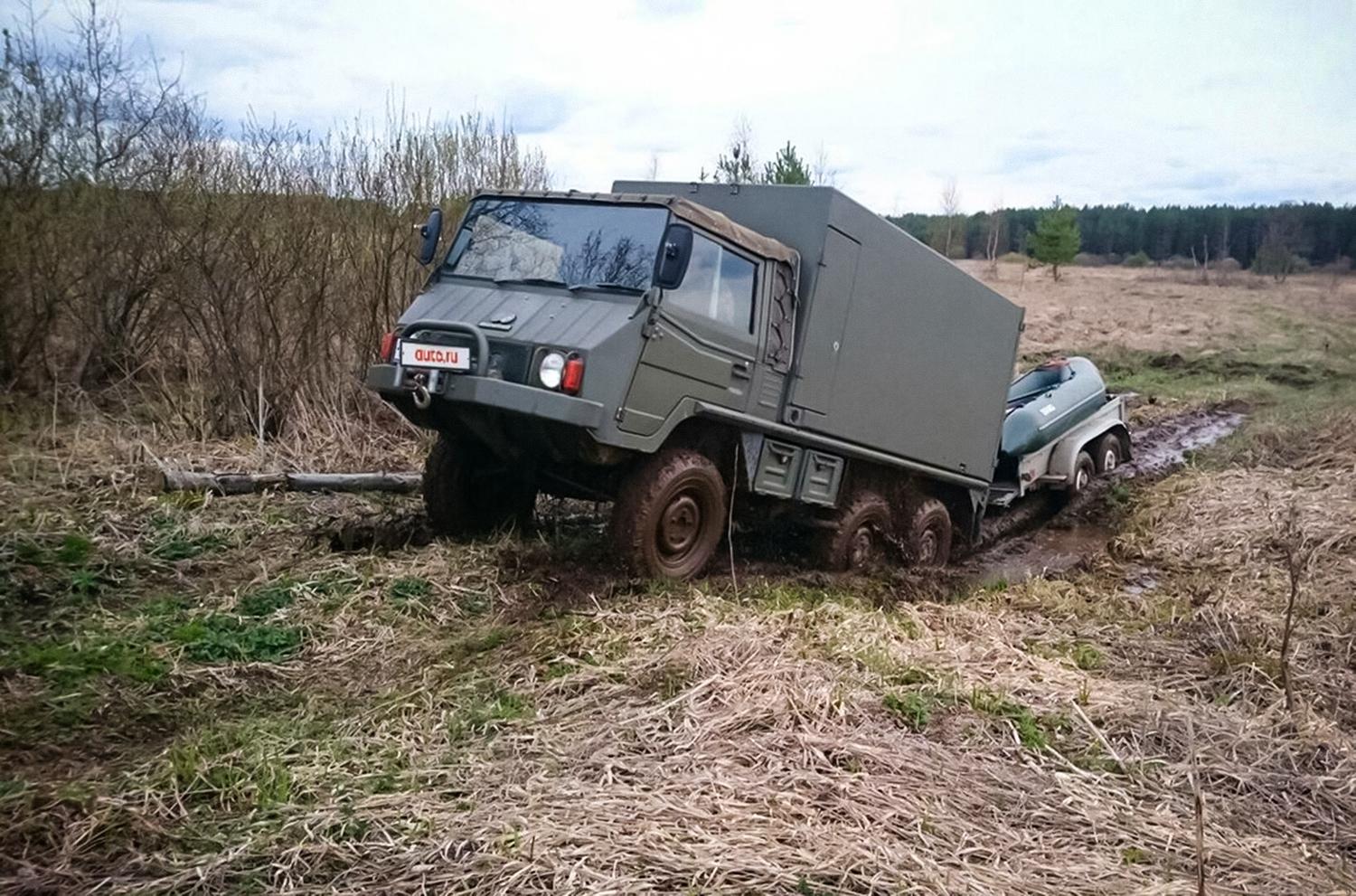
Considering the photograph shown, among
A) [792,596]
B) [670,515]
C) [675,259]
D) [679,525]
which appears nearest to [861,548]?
[792,596]

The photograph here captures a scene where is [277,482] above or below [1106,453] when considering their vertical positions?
below

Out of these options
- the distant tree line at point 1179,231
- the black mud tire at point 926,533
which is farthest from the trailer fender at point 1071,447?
the distant tree line at point 1179,231

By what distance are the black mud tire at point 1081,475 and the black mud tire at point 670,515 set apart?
6599 mm

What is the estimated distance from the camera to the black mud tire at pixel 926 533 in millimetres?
9656

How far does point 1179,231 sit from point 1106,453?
64281 millimetres

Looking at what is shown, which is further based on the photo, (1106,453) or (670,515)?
(1106,453)

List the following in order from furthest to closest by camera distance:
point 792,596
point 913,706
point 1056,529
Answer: point 1056,529, point 792,596, point 913,706

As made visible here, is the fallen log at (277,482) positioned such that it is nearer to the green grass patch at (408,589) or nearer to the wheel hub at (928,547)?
the green grass patch at (408,589)

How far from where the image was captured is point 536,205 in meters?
7.57

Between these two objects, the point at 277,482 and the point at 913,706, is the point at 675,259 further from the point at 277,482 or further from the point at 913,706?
the point at 277,482

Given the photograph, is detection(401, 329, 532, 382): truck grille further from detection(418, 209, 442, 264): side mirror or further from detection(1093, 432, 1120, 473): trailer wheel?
detection(1093, 432, 1120, 473): trailer wheel

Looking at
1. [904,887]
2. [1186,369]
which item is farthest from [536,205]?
[1186,369]

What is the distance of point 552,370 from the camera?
6406 mm

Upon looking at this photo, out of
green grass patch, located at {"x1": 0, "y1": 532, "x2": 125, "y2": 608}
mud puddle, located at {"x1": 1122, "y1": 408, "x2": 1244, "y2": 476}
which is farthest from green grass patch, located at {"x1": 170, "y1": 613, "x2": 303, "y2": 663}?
mud puddle, located at {"x1": 1122, "y1": 408, "x2": 1244, "y2": 476}
